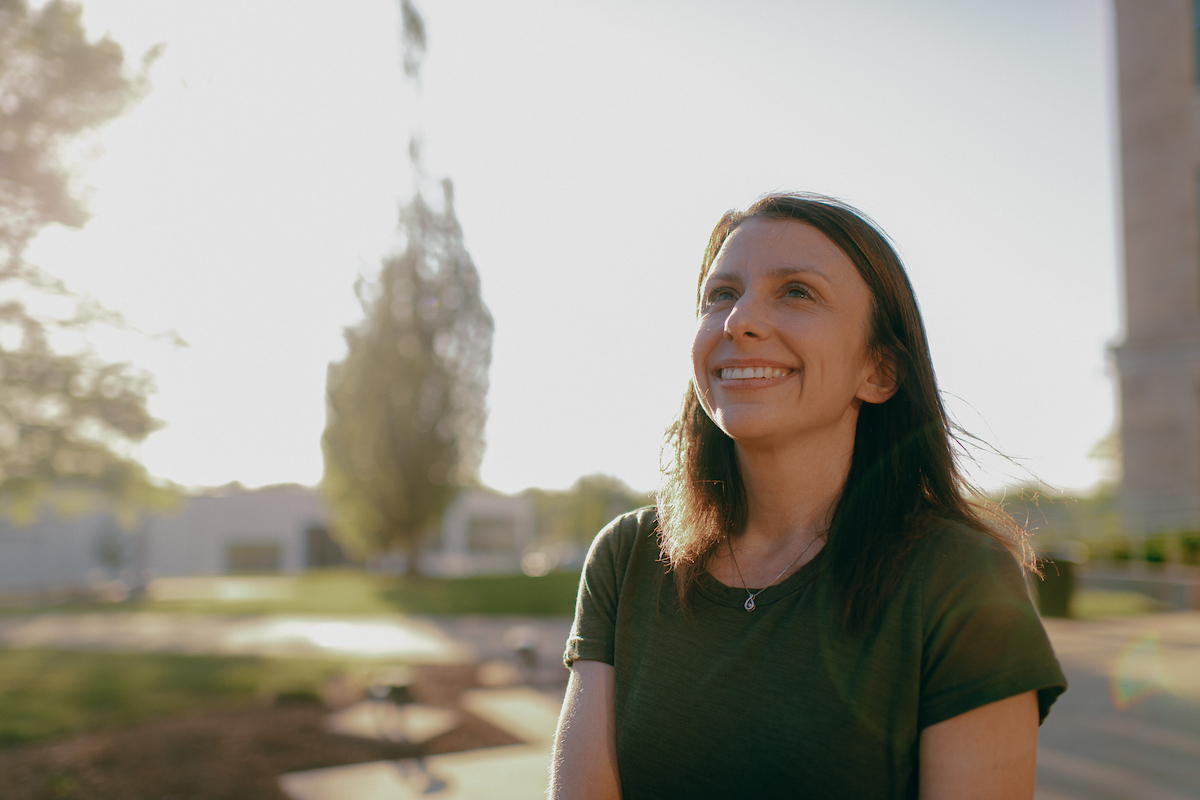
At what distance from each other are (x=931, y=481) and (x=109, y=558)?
126 ft

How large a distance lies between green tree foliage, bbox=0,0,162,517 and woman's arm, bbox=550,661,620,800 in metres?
6.58

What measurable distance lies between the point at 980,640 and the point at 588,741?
82 cm

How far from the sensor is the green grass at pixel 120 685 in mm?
7105

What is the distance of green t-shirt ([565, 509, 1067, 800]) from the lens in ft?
4.56

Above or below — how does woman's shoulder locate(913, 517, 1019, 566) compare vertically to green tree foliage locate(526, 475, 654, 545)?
above

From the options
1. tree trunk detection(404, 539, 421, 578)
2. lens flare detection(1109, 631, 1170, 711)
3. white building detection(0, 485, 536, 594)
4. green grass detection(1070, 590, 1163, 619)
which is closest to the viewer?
lens flare detection(1109, 631, 1170, 711)

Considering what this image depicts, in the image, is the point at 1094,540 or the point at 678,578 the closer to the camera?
the point at 678,578

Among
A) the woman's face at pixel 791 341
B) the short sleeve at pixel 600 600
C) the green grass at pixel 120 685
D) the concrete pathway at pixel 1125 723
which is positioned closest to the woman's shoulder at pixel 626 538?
the short sleeve at pixel 600 600

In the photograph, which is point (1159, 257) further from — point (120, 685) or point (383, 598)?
point (383, 598)

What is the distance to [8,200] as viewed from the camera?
653cm

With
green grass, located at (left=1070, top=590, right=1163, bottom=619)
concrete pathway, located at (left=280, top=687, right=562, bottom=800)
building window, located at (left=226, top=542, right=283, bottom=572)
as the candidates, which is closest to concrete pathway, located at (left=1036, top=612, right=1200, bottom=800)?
green grass, located at (left=1070, top=590, right=1163, bottom=619)

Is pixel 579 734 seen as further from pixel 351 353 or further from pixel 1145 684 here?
pixel 351 353

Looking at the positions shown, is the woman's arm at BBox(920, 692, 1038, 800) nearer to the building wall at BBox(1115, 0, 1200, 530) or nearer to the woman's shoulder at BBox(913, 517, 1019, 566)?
the woman's shoulder at BBox(913, 517, 1019, 566)

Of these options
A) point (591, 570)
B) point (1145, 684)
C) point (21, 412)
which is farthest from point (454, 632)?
point (591, 570)
